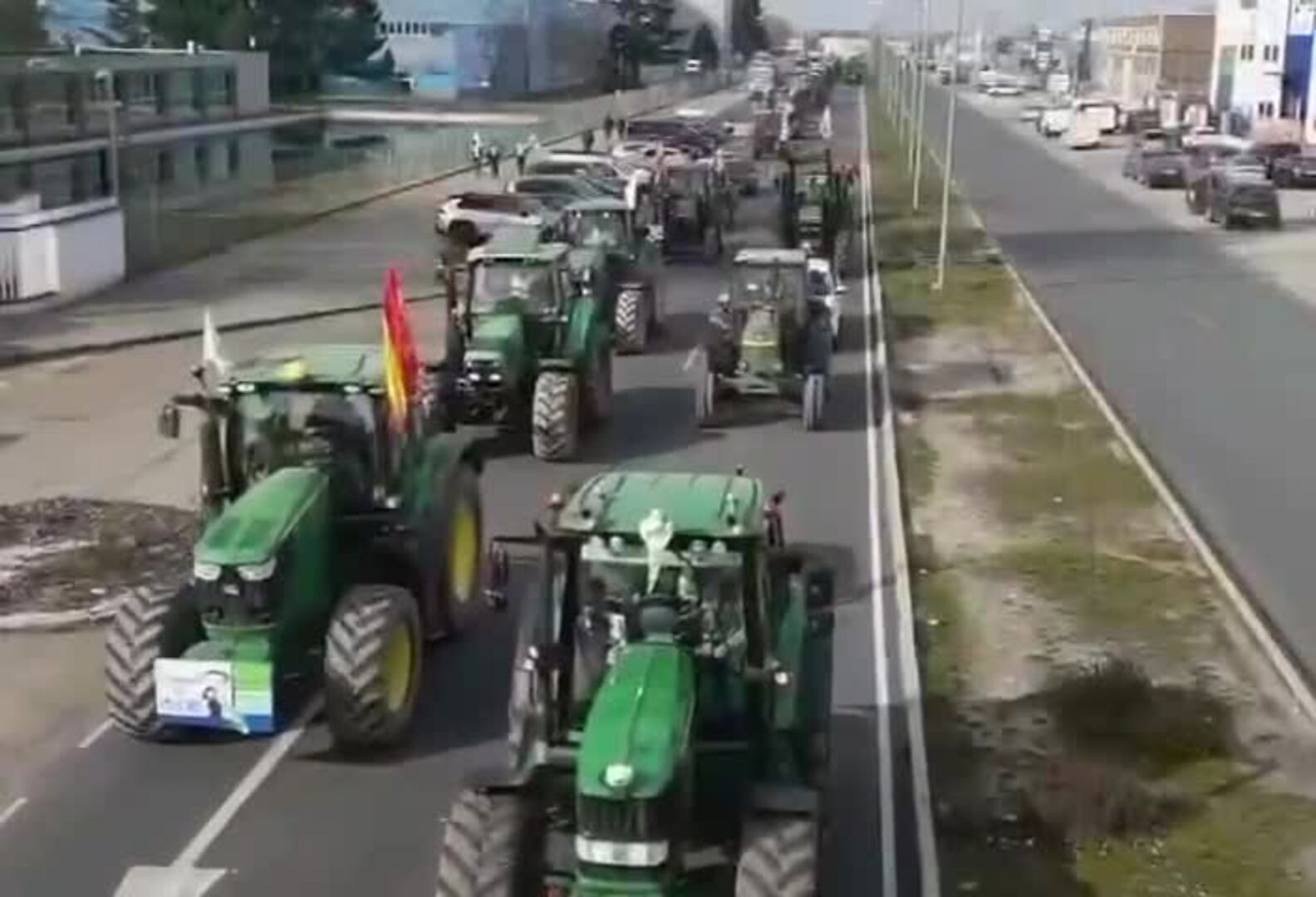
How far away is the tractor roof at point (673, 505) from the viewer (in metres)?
9.80

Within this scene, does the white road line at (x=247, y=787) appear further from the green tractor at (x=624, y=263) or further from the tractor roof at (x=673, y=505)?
the green tractor at (x=624, y=263)

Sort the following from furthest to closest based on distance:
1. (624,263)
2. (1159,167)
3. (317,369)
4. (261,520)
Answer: (1159,167), (624,263), (317,369), (261,520)

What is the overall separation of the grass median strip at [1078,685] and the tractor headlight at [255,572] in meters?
4.34

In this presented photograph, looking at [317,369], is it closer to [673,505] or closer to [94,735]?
[94,735]

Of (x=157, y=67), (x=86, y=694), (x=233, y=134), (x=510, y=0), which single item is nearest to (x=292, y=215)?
(x=157, y=67)

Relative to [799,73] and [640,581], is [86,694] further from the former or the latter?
[799,73]

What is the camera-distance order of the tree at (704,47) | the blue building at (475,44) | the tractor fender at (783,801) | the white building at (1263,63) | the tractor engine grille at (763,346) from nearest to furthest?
the tractor fender at (783,801) → the tractor engine grille at (763,346) → the white building at (1263,63) → the blue building at (475,44) → the tree at (704,47)

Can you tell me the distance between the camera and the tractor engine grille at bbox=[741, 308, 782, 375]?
958 inches

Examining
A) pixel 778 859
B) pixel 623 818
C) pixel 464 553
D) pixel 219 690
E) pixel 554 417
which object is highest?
pixel 623 818

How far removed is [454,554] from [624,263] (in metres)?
16.0

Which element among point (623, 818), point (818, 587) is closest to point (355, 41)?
point (818, 587)

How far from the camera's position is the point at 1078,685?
14.2 metres

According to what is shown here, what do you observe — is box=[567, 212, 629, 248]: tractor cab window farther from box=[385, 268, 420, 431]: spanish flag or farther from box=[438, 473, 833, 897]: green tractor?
box=[438, 473, 833, 897]: green tractor

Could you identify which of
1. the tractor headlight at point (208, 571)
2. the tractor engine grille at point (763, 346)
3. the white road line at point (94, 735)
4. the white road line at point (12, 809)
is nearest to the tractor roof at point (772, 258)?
the tractor engine grille at point (763, 346)
